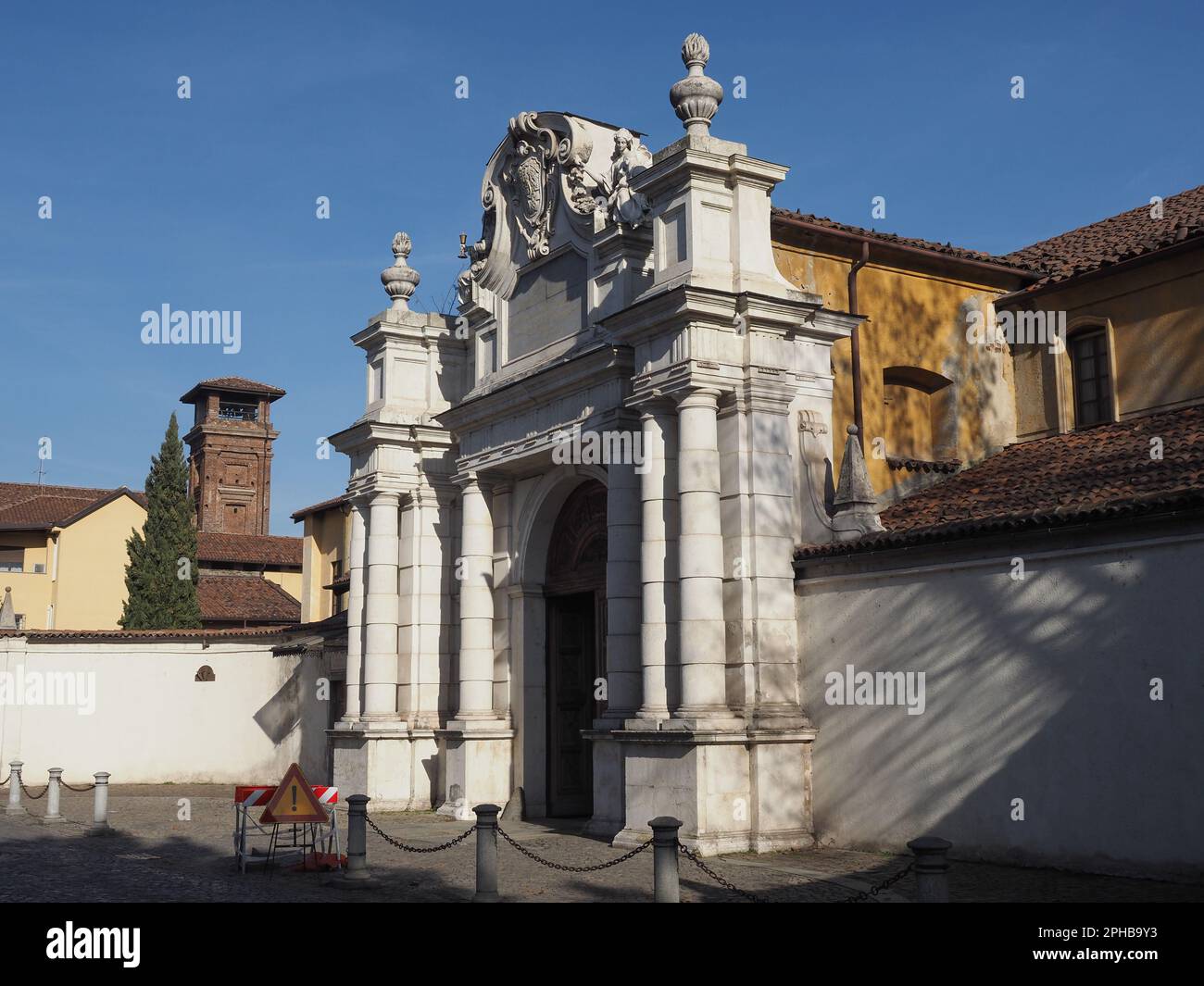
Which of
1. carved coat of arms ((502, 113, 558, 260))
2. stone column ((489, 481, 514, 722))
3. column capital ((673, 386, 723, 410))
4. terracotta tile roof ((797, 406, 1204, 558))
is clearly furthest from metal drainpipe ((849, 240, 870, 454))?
stone column ((489, 481, 514, 722))

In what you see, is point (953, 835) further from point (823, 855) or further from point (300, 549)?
point (300, 549)

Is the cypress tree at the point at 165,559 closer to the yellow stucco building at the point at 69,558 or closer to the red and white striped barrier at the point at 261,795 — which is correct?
the yellow stucco building at the point at 69,558

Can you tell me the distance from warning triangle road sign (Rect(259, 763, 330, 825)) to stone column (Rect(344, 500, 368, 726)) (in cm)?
876

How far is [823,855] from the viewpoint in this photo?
14125 millimetres

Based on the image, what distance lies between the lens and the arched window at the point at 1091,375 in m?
18.7

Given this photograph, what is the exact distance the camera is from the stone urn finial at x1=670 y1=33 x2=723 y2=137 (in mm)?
15617

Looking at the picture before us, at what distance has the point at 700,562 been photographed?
14.8 metres

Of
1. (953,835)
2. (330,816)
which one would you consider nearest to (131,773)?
(330,816)

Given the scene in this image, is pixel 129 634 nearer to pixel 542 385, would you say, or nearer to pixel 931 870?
pixel 542 385

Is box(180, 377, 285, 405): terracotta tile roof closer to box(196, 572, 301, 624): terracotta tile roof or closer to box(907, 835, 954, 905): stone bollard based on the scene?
box(196, 572, 301, 624): terracotta tile roof

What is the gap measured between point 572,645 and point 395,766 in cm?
374

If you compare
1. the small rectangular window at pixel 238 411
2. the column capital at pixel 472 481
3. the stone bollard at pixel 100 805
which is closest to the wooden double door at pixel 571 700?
the column capital at pixel 472 481

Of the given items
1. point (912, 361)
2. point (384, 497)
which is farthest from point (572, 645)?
point (912, 361)
